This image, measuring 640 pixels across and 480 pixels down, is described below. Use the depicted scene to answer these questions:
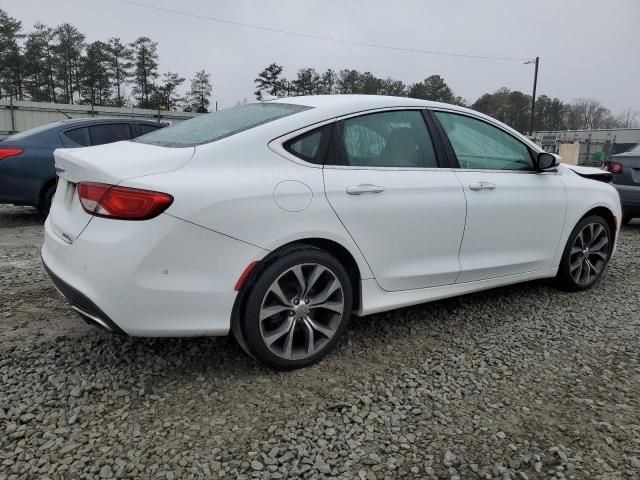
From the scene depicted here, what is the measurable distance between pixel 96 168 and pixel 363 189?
1397 mm

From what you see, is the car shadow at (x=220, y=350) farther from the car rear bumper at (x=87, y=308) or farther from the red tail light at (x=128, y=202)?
the red tail light at (x=128, y=202)

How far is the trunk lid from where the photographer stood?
236 cm

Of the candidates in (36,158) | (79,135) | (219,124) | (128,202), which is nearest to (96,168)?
(128,202)

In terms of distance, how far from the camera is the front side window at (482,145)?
3420mm

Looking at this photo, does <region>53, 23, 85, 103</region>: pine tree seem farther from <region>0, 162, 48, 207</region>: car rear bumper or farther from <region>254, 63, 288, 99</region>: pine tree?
<region>0, 162, 48, 207</region>: car rear bumper

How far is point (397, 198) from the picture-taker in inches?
116

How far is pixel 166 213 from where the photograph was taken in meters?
2.25

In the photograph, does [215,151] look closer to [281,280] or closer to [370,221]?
[281,280]

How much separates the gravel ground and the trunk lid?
2.64 feet

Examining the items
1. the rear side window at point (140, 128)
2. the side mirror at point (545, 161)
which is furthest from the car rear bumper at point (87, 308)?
the rear side window at point (140, 128)

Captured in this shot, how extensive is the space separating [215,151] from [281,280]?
2.46 feet

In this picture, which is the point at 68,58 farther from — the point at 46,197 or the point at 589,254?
the point at 589,254

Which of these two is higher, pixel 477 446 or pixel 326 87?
pixel 326 87

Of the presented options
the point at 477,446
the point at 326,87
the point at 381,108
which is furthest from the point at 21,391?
the point at 326,87
